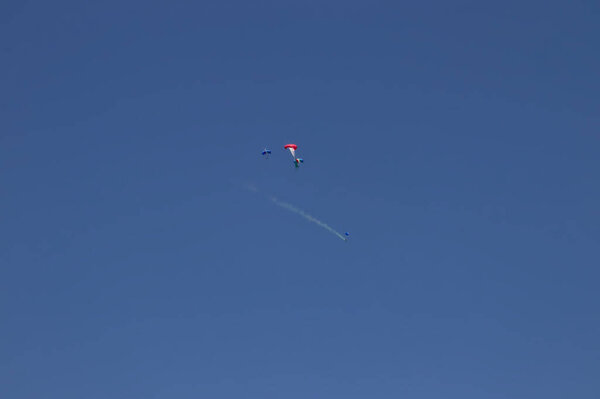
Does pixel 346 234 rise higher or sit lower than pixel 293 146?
lower

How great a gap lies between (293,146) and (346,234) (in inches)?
830

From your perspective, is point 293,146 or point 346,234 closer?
point 346,234

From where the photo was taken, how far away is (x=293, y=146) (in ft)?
243

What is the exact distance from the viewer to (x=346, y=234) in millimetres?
67812
